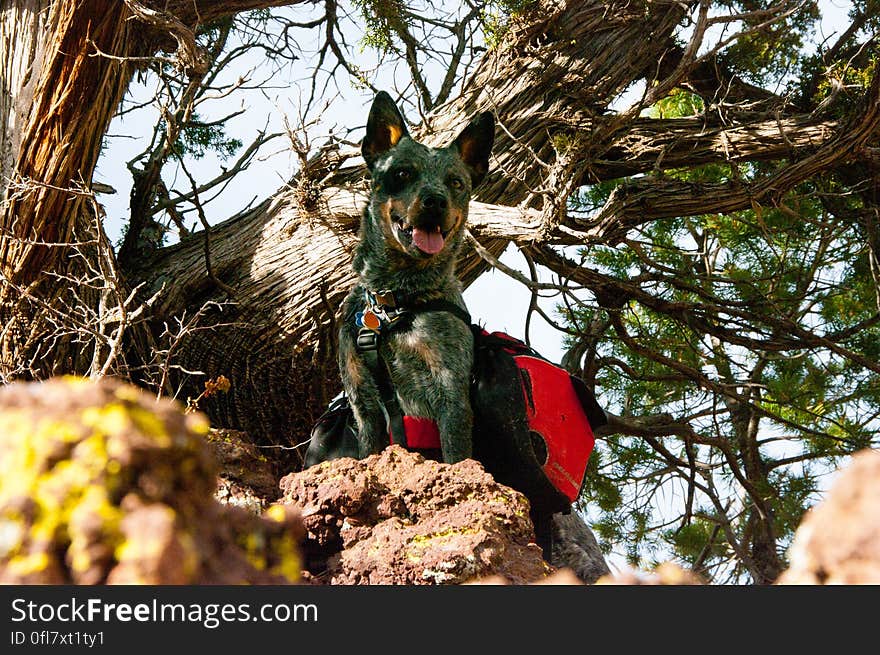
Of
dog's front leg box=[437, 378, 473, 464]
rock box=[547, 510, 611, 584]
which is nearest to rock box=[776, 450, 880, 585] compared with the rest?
dog's front leg box=[437, 378, 473, 464]

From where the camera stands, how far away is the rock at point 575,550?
18.4 ft

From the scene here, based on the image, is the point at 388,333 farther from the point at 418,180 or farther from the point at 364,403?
the point at 418,180

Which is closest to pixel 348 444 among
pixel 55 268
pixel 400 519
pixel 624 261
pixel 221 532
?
pixel 400 519

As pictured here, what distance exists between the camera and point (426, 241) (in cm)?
429

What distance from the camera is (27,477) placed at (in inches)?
45.6

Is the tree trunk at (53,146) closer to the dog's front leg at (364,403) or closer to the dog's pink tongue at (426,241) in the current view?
Answer: the dog's front leg at (364,403)

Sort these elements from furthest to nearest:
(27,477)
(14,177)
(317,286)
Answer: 1. (317,286)
2. (14,177)
3. (27,477)

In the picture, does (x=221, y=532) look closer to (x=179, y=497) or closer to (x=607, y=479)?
(x=179, y=497)

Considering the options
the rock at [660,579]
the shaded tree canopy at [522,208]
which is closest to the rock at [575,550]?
the shaded tree canopy at [522,208]

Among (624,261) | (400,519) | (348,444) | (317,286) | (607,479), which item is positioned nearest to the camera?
(400,519)

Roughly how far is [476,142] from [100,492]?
3.77 metres

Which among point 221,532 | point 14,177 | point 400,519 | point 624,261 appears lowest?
point 221,532

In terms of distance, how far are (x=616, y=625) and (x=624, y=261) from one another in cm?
650

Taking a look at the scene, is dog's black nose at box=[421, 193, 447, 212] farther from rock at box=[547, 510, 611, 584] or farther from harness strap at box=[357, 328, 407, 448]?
rock at box=[547, 510, 611, 584]
